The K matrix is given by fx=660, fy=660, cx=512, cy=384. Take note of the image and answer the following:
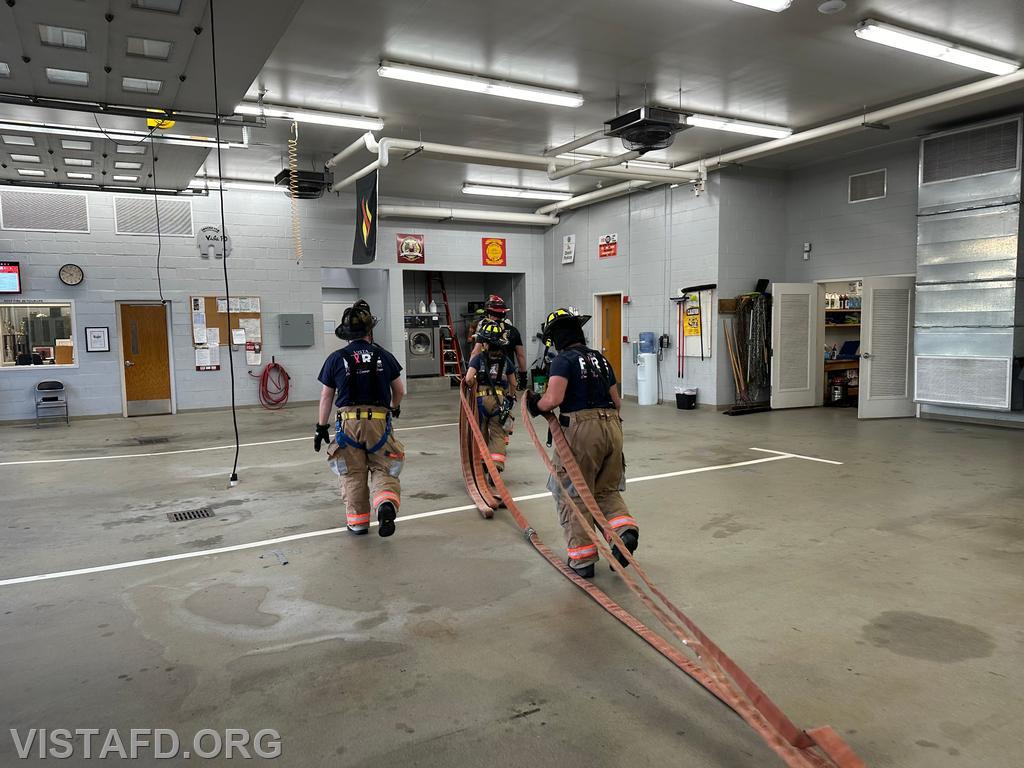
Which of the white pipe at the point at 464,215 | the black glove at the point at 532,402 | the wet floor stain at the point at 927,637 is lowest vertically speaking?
the wet floor stain at the point at 927,637

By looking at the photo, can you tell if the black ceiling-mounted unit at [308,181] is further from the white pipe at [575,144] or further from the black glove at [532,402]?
the black glove at [532,402]

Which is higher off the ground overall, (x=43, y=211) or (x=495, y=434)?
(x=43, y=211)

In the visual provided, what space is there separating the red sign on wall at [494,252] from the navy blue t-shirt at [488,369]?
30.8ft

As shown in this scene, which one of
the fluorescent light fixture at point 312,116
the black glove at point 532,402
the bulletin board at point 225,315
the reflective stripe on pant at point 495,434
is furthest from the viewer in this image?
the bulletin board at point 225,315

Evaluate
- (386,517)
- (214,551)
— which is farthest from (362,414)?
(214,551)

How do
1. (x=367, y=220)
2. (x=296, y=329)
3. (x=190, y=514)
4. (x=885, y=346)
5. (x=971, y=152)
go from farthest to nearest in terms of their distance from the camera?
(x=296, y=329) < (x=885, y=346) < (x=367, y=220) < (x=971, y=152) < (x=190, y=514)

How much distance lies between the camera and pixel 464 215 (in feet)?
45.3

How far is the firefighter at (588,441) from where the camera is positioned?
3836 millimetres

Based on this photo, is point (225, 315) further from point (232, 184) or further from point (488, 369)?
point (488, 369)

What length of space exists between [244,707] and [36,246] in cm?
1086

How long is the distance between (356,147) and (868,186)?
26.0 ft

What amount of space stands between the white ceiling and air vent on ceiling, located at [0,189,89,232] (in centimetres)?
360

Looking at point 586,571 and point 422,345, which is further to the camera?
point 422,345

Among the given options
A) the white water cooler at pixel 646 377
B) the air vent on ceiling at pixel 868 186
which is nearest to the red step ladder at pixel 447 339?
the white water cooler at pixel 646 377
